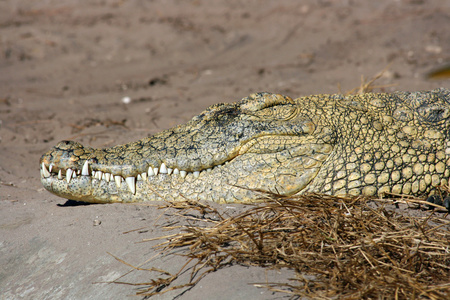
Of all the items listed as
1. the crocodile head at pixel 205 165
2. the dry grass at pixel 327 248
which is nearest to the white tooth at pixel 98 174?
the crocodile head at pixel 205 165

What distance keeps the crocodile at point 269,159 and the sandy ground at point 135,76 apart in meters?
0.22

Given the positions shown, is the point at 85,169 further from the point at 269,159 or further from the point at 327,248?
the point at 327,248

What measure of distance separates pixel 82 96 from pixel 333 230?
5299 millimetres

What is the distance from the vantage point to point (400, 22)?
27.6ft

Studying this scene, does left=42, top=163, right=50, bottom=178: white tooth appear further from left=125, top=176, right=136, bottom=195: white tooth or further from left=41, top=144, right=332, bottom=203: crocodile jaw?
left=125, top=176, right=136, bottom=195: white tooth

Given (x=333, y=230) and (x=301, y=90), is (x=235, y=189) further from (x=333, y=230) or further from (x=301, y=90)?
(x=301, y=90)

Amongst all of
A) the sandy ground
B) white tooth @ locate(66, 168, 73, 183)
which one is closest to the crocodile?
white tooth @ locate(66, 168, 73, 183)

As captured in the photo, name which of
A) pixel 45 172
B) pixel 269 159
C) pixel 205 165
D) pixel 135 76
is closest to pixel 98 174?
pixel 45 172

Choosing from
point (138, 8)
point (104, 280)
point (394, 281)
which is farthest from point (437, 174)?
point (138, 8)

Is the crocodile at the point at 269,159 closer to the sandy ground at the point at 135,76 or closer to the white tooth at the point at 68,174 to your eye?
the white tooth at the point at 68,174

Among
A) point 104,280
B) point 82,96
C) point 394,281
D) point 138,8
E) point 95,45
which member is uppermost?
point 138,8

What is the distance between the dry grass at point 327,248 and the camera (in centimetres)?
215

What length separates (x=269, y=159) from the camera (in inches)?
124

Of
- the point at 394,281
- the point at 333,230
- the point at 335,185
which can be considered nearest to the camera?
the point at 394,281
